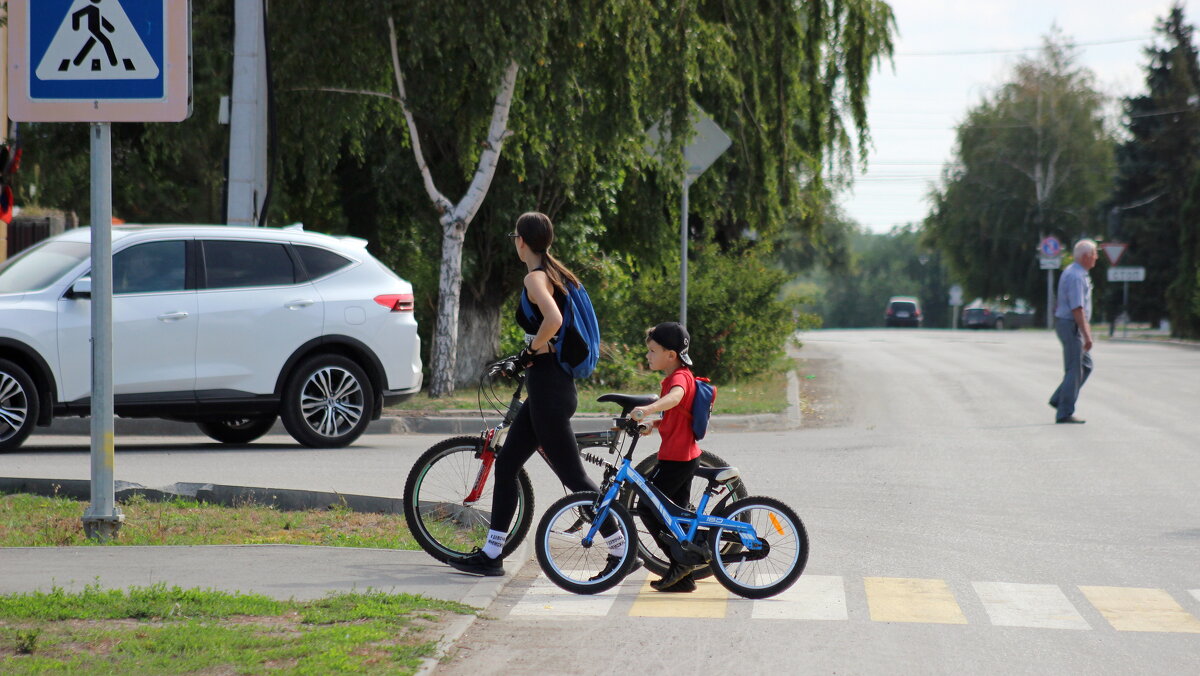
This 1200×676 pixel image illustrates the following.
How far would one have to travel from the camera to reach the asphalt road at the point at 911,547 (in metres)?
5.96

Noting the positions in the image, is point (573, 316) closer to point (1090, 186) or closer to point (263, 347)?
point (263, 347)

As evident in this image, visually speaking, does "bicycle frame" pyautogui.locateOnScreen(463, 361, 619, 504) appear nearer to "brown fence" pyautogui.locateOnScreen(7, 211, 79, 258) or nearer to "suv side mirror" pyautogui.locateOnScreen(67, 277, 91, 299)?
"suv side mirror" pyautogui.locateOnScreen(67, 277, 91, 299)

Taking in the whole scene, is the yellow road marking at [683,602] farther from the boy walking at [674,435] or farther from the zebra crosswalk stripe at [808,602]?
the zebra crosswalk stripe at [808,602]

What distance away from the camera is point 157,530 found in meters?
8.34

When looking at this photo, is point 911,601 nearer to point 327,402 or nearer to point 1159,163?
point 327,402

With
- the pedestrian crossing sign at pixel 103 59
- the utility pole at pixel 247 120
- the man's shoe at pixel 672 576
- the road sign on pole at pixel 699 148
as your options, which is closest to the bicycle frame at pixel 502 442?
the man's shoe at pixel 672 576

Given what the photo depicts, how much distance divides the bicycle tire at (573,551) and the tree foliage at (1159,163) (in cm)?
5361

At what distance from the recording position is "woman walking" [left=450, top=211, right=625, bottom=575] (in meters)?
7.29

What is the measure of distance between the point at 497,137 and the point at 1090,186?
60.4 metres

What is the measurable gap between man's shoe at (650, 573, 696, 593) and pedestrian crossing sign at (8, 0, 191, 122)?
337 centimetres

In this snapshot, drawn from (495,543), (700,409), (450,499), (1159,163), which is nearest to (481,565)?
(495,543)

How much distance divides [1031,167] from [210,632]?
71293mm

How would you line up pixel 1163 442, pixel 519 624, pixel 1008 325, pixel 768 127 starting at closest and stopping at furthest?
pixel 519 624 < pixel 1163 442 < pixel 768 127 < pixel 1008 325

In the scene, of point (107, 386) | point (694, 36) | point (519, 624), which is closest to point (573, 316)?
point (519, 624)
